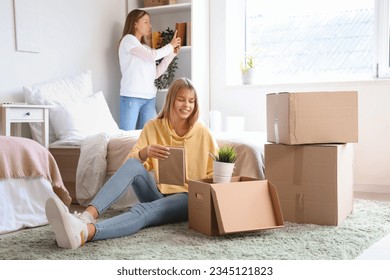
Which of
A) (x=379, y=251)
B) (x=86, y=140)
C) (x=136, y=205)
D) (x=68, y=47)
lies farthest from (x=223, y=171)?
(x=68, y=47)

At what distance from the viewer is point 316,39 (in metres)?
4.32

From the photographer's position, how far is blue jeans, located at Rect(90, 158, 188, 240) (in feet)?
6.86

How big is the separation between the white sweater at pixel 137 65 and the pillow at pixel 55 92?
363 mm

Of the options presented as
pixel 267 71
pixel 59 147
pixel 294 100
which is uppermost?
pixel 267 71

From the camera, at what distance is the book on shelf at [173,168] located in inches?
88.4

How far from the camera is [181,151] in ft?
7.32

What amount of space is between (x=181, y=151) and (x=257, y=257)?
62cm

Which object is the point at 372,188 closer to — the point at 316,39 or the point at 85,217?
the point at 316,39

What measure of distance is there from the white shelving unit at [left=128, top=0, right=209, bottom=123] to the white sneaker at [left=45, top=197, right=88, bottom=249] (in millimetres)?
2569

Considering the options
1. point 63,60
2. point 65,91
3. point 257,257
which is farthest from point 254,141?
point 63,60

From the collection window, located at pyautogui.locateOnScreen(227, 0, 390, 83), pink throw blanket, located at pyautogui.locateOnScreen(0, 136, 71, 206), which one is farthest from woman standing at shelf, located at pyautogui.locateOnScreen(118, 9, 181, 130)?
pink throw blanket, located at pyautogui.locateOnScreen(0, 136, 71, 206)

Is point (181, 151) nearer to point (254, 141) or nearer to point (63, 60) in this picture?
point (254, 141)

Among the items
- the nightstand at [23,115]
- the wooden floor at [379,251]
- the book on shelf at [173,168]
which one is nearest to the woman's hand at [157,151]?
the book on shelf at [173,168]

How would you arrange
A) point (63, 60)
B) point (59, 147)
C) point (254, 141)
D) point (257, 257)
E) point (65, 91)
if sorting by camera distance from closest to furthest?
point (257, 257), point (254, 141), point (59, 147), point (65, 91), point (63, 60)
